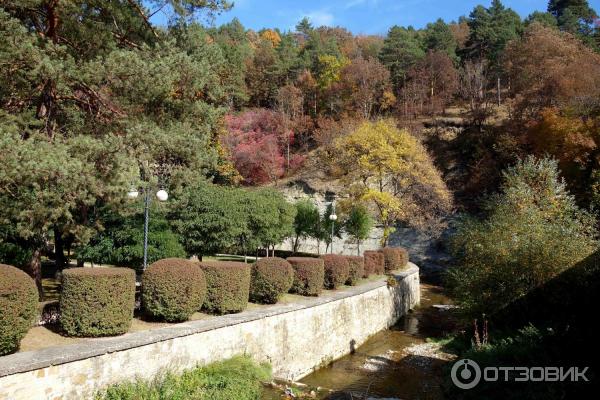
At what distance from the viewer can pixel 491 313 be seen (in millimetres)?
12391

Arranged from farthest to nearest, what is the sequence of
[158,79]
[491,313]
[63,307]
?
[491,313]
[158,79]
[63,307]

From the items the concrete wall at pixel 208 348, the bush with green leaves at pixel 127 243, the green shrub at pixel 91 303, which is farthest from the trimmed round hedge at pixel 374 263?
the green shrub at pixel 91 303

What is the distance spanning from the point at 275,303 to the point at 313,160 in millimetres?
31501

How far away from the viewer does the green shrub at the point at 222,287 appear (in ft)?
31.5

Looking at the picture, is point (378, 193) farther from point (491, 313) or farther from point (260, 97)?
point (260, 97)

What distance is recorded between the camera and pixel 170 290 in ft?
27.7

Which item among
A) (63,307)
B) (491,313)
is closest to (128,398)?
(63,307)

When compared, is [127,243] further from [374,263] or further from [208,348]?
[374,263]

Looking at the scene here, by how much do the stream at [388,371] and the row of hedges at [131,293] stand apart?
2.24 metres

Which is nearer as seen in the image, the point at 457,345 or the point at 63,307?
the point at 63,307

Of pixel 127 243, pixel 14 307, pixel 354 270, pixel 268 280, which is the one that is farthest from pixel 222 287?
pixel 354 270

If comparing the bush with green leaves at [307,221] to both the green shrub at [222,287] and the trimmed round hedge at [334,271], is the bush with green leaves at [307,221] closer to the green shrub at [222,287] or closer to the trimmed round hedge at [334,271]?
the trimmed round hedge at [334,271]

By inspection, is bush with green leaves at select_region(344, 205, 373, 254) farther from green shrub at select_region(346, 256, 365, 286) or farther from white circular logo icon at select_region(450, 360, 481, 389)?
white circular logo icon at select_region(450, 360, 481, 389)

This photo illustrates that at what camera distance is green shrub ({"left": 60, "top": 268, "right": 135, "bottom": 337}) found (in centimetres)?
720
